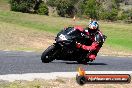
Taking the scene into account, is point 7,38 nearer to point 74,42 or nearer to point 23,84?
point 74,42

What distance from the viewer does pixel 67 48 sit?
50.1 feet

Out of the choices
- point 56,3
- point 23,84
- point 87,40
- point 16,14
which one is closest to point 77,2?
point 56,3

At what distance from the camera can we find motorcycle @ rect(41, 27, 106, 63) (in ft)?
49.4

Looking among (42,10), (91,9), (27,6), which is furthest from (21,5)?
(91,9)

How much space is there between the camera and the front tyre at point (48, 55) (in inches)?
590

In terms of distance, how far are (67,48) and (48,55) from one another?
747mm

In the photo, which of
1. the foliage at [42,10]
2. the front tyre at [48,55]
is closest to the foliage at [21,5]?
the foliage at [42,10]

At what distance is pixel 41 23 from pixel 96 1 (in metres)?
33.5

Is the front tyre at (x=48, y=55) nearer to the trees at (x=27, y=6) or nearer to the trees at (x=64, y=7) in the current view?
the trees at (x=27, y=6)

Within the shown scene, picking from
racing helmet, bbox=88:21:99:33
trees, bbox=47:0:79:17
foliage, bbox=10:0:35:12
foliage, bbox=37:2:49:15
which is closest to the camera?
racing helmet, bbox=88:21:99:33

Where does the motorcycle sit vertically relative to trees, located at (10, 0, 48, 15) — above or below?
above

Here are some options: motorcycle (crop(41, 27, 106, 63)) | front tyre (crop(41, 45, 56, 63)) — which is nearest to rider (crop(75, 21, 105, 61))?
motorcycle (crop(41, 27, 106, 63))

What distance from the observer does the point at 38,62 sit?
14977 millimetres

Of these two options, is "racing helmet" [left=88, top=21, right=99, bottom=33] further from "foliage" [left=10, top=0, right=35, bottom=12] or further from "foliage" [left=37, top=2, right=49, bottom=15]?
"foliage" [left=37, top=2, right=49, bottom=15]
